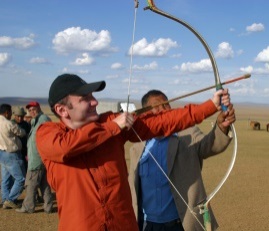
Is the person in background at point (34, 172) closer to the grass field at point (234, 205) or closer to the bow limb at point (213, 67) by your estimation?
the grass field at point (234, 205)

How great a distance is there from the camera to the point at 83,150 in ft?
8.47

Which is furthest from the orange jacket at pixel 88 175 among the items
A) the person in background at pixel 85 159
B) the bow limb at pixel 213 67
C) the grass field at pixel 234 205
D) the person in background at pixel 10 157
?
the person in background at pixel 10 157

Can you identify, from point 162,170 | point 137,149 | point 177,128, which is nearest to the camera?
point 177,128

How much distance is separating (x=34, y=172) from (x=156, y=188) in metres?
4.73

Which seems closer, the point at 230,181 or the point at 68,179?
the point at 68,179

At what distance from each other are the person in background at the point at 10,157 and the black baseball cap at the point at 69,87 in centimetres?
574

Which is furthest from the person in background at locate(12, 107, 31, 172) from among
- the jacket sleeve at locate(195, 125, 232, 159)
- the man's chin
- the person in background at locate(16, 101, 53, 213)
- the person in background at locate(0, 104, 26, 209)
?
the man's chin

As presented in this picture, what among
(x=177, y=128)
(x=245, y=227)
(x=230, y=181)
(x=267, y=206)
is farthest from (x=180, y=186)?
(x=230, y=181)

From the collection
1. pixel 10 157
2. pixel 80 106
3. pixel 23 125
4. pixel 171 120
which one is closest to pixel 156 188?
pixel 171 120

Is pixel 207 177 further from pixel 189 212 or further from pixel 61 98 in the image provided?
pixel 61 98

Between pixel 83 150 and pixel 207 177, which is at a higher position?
pixel 83 150

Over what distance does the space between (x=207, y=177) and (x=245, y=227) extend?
4.87 meters

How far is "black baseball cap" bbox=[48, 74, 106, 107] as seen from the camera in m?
2.66

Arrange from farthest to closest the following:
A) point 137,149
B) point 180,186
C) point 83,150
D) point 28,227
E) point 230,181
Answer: point 230,181 < point 28,227 < point 137,149 < point 180,186 < point 83,150
